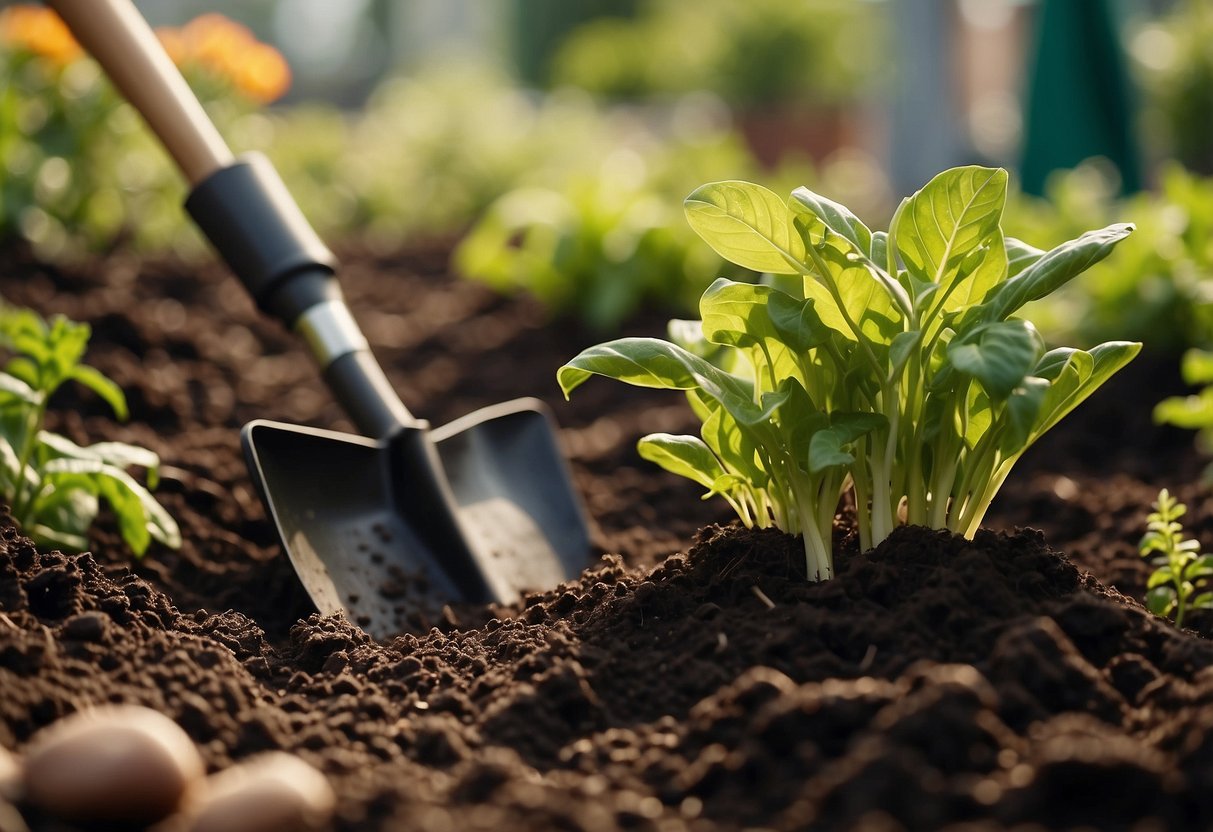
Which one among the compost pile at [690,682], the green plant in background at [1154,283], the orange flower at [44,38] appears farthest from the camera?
the orange flower at [44,38]

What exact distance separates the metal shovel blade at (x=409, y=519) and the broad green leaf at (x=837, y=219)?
935 millimetres

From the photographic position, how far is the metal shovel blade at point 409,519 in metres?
A: 2.15

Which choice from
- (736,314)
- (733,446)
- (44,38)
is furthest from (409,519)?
(44,38)

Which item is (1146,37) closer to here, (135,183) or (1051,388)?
(135,183)

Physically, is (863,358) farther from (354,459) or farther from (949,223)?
(354,459)

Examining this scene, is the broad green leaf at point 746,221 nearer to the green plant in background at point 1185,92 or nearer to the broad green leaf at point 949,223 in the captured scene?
the broad green leaf at point 949,223

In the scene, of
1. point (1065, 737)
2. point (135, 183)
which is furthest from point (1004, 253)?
point (135, 183)

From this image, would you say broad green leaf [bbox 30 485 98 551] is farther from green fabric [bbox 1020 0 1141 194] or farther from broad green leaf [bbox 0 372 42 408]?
green fabric [bbox 1020 0 1141 194]

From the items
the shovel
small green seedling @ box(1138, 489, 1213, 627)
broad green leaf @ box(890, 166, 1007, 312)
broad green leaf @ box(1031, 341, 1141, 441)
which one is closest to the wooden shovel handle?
the shovel

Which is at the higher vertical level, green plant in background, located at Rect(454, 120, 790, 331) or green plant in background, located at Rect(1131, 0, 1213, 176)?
green plant in background, located at Rect(1131, 0, 1213, 176)

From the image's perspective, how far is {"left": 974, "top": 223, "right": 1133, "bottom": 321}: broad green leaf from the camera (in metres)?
1.59

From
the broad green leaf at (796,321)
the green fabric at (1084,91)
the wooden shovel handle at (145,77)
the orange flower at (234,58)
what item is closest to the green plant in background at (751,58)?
the green fabric at (1084,91)

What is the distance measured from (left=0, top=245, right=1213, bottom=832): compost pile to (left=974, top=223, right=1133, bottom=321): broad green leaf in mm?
343

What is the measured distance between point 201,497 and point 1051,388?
173cm
